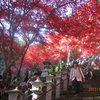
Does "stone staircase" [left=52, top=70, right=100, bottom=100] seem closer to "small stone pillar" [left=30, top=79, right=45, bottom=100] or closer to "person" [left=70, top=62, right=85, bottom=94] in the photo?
"person" [left=70, top=62, right=85, bottom=94]

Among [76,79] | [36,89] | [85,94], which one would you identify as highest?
[76,79]

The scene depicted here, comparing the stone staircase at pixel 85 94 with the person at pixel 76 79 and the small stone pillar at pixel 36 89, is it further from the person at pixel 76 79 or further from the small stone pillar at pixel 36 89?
the small stone pillar at pixel 36 89

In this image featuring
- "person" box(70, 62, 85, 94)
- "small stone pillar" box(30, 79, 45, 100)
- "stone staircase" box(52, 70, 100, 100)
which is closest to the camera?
"small stone pillar" box(30, 79, 45, 100)

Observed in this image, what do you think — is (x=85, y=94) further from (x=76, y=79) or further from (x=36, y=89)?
(x=36, y=89)

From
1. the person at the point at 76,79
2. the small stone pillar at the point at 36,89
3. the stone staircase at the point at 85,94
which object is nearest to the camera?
the small stone pillar at the point at 36,89

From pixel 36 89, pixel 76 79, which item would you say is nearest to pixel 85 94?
pixel 76 79

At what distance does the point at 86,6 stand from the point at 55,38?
152 inches

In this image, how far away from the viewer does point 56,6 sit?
898 centimetres

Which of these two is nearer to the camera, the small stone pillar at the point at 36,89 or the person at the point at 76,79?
the small stone pillar at the point at 36,89

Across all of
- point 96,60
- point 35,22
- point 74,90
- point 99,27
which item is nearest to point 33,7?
point 35,22

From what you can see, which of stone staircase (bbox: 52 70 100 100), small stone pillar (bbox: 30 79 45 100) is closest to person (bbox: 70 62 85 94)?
stone staircase (bbox: 52 70 100 100)

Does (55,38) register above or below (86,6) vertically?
below

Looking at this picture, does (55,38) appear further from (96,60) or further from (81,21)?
(96,60)

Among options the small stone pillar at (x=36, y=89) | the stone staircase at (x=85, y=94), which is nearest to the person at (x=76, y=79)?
the stone staircase at (x=85, y=94)
